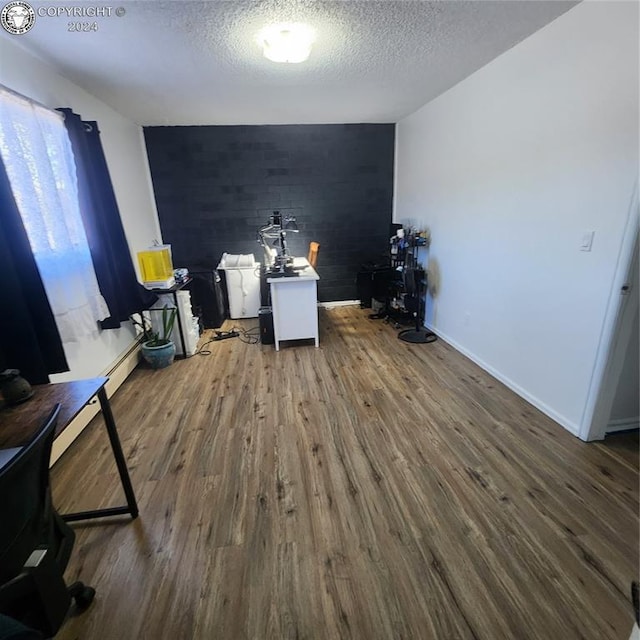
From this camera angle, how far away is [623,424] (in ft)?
7.45

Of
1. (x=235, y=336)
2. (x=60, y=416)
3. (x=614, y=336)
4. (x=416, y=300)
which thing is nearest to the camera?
(x=60, y=416)

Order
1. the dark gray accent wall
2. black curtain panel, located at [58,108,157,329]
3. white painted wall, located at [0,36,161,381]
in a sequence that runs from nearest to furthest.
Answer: white painted wall, located at [0,36,161,381], black curtain panel, located at [58,108,157,329], the dark gray accent wall

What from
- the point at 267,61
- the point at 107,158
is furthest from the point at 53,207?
the point at 267,61

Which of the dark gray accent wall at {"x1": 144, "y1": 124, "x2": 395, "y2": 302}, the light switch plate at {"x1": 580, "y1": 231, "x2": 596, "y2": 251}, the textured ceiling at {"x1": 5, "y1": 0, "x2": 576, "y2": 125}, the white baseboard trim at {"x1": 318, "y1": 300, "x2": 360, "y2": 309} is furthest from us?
the white baseboard trim at {"x1": 318, "y1": 300, "x2": 360, "y2": 309}

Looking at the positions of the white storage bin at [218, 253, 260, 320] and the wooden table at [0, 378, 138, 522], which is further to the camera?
the white storage bin at [218, 253, 260, 320]

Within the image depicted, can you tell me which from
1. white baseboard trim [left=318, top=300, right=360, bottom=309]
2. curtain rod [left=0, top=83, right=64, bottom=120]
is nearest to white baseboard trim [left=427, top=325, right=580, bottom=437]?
white baseboard trim [left=318, top=300, right=360, bottom=309]

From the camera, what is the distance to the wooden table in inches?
49.1

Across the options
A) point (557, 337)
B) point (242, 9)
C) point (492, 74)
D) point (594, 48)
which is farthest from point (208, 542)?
point (492, 74)

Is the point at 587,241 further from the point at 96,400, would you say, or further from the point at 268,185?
the point at 268,185

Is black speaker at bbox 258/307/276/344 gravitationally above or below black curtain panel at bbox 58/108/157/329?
below

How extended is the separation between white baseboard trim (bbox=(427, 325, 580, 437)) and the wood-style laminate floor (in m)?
0.07

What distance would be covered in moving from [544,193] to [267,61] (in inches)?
87.3

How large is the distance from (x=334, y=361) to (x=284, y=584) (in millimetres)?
2190

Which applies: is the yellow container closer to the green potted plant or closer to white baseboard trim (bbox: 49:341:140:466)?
the green potted plant
